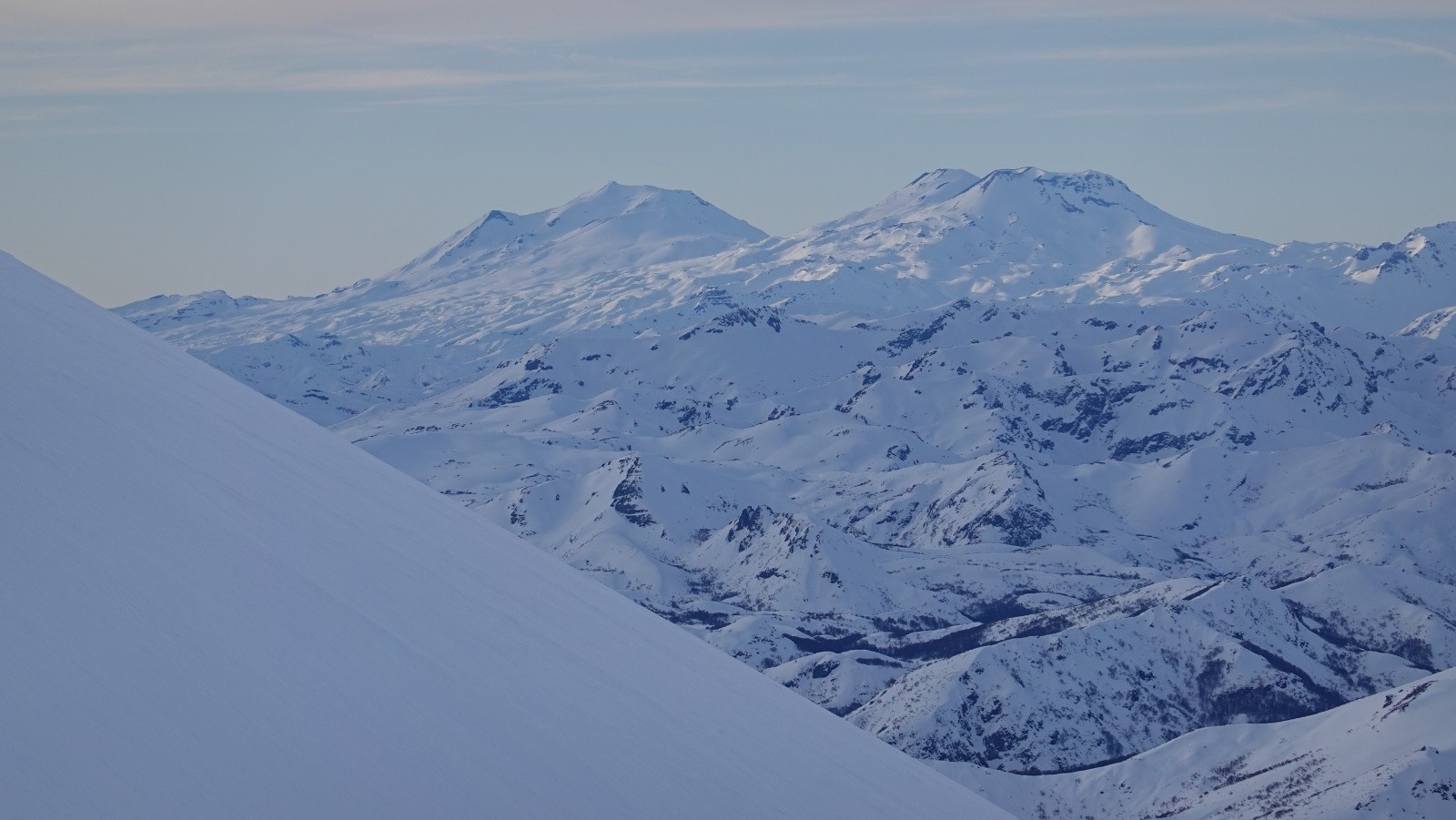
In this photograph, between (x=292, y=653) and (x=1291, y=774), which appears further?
(x=1291, y=774)

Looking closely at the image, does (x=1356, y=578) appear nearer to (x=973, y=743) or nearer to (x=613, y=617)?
(x=973, y=743)

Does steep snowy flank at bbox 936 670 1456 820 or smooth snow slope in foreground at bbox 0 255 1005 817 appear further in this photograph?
steep snowy flank at bbox 936 670 1456 820

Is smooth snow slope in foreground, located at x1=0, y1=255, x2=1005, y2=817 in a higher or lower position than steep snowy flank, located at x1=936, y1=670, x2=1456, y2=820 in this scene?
higher

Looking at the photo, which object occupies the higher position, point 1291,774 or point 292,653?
point 292,653

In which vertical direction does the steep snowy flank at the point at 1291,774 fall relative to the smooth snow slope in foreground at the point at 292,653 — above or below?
below
